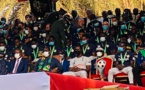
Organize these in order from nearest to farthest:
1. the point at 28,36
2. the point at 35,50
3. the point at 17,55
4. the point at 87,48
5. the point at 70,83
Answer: the point at 70,83 < the point at 87,48 < the point at 17,55 < the point at 35,50 < the point at 28,36

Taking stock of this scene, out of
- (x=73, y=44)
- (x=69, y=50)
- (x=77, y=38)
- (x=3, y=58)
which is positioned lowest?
→ (x=3, y=58)

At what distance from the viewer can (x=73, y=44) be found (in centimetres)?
1375

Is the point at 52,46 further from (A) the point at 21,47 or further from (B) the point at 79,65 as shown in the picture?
(B) the point at 79,65

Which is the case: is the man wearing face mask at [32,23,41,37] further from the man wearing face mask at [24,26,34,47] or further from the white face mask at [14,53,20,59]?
the white face mask at [14,53,20,59]

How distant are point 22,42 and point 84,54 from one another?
8.84 ft

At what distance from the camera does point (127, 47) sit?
12.4 m

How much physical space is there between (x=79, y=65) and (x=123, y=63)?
1115 mm

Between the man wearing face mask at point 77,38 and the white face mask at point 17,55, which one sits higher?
the man wearing face mask at point 77,38

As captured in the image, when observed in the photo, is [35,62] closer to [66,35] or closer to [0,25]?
[66,35]

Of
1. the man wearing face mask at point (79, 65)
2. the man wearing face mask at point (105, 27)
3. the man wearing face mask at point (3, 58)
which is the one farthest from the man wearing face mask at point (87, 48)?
the man wearing face mask at point (3, 58)

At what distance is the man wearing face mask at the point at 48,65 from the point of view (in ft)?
40.4

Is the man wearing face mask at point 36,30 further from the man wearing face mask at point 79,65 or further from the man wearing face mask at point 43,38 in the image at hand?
the man wearing face mask at point 79,65

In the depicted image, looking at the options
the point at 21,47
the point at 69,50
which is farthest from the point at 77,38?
the point at 21,47

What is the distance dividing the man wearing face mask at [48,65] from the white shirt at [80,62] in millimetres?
324
